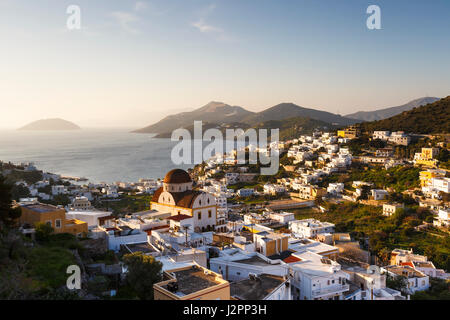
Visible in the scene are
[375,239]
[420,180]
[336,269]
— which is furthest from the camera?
[420,180]

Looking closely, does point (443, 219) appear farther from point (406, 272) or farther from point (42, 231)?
point (42, 231)

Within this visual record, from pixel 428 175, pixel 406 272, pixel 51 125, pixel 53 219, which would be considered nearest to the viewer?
pixel 53 219

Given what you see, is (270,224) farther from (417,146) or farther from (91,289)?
(417,146)

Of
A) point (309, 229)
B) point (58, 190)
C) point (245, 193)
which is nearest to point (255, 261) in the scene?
point (309, 229)

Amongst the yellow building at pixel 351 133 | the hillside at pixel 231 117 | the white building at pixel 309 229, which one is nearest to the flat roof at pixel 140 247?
the white building at pixel 309 229

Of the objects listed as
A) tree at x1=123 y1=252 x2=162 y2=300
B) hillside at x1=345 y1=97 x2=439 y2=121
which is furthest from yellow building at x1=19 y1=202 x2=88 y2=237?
hillside at x1=345 y1=97 x2=439 y2=121

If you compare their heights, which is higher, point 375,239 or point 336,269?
point 336,269

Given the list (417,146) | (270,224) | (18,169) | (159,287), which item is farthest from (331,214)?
(18,169)
